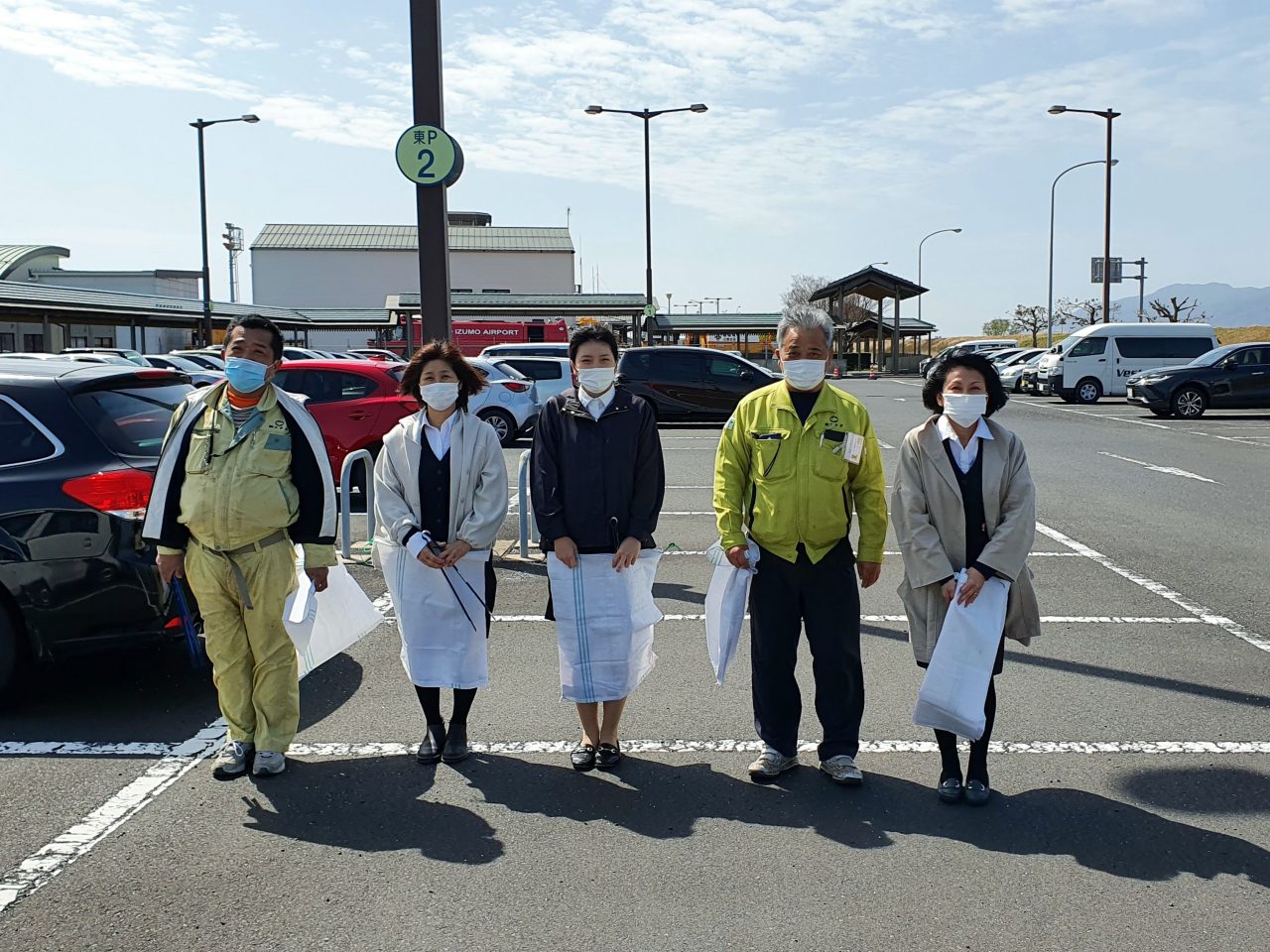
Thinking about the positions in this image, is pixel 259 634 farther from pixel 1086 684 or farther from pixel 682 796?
pixel 1086 684

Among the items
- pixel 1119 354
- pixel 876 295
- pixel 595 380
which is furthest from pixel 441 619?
pixel 876 295

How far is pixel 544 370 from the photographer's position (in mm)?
22672

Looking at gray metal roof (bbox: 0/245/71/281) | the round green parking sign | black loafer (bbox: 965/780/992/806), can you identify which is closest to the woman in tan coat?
black loafer (bbox: 965/780/992/806)

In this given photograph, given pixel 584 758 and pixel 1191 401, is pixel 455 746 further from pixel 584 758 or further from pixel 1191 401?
pixel 1191 401

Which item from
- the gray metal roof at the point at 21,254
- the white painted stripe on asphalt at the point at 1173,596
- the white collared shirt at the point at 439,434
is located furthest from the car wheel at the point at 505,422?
the gray metal roof at the point at 21,254

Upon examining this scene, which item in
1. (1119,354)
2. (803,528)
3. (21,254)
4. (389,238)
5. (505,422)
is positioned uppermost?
(389,238)

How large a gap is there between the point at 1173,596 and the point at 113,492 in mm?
6477

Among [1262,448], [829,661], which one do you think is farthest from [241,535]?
[1262,448]

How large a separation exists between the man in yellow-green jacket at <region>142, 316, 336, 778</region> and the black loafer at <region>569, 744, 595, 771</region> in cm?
114

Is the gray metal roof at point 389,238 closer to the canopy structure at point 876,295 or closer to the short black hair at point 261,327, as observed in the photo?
the canopy structure at point 876,295

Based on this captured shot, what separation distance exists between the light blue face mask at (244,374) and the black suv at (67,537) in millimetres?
716

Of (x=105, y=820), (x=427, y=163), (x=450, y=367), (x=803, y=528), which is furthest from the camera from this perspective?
(x=427, y=163)

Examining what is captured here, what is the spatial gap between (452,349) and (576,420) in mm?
738

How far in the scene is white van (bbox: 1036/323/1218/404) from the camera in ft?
99.8
